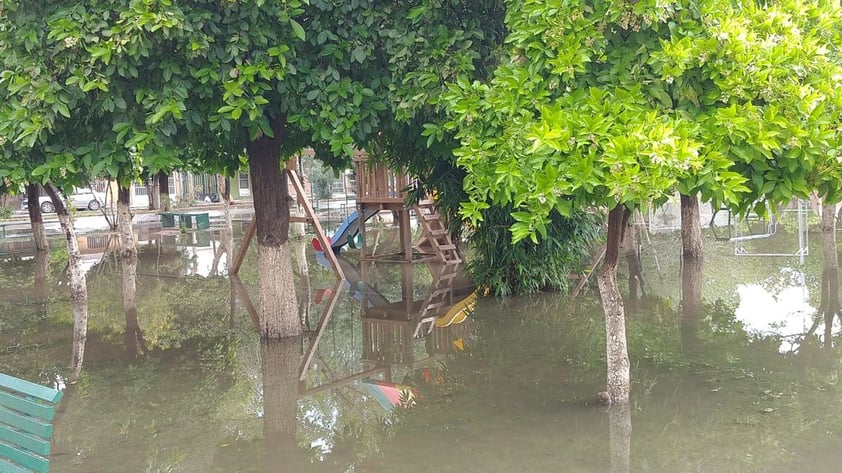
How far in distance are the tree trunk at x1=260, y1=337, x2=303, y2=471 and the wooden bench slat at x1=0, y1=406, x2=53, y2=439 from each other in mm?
2199

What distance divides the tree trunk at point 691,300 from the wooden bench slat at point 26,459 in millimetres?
6903

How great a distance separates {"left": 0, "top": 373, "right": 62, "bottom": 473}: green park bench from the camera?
13.0 feet

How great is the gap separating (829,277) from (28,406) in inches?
505

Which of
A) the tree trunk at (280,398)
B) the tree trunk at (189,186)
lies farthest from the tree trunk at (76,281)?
the tree trunk at (189,186)

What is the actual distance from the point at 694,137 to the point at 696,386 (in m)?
3.10

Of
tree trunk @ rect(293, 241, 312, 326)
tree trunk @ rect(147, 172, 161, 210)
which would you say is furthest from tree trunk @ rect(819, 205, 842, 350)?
tree trunk @ rect(147, 172, 161, 210)

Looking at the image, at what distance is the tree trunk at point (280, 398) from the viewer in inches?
248

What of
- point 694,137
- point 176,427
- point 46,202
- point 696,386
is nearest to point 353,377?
point 176,427

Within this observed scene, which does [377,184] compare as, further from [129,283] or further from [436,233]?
[129,283]

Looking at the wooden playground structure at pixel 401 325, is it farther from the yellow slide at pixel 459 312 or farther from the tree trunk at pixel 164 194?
the tree trunk at pixel 164 194

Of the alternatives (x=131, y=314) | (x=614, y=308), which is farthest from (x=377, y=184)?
(x=614, y=308)

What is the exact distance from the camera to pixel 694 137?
5.24 metres

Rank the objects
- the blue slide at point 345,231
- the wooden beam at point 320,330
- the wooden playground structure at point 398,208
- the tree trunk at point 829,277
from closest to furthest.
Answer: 1. the wooden beam at point 320,330
2. the tree trunk at point 829,277
3. the wooden playground structure at point 398,208
4. the blue slide at point 345,231

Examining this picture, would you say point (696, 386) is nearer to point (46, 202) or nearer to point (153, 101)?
point (153, 101)
